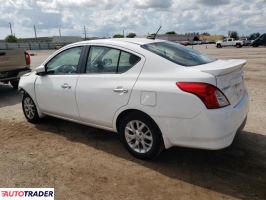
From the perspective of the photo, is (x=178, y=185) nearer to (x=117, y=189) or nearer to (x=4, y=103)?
(x=117, y=189)

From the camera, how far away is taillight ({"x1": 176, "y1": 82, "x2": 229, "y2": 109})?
12.1ft

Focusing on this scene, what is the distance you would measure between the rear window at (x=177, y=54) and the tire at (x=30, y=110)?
2825 millimetres

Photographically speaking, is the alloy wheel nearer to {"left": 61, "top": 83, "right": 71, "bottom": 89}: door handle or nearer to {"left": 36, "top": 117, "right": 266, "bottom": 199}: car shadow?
{"left": 36, "top": 117, "right": 266, "bottom": 199}: car shadow

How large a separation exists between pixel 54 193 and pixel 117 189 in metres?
0.74

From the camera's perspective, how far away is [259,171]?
4.07 m

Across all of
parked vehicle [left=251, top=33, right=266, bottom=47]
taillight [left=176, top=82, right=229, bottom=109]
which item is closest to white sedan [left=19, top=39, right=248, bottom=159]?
taillight [left=176, top=82, right=229, bottom=109]

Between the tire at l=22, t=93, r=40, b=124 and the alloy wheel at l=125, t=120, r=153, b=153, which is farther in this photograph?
the tire at l=22, t=93, r=40, b=124

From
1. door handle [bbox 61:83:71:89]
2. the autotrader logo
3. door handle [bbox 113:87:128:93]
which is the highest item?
door handle [bbox 113:87:128:93]

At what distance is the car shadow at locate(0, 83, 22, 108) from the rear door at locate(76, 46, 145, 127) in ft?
14.3

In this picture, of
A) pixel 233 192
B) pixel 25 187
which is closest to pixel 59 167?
pixel 25 187

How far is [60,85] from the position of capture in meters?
5.32

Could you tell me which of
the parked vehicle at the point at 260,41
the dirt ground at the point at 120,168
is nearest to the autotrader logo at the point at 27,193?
the dirt ground at the point at 120,168

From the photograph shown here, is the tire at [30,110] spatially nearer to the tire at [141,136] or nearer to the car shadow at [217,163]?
the car shadow at [217,163]

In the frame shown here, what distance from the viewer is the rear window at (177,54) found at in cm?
429
